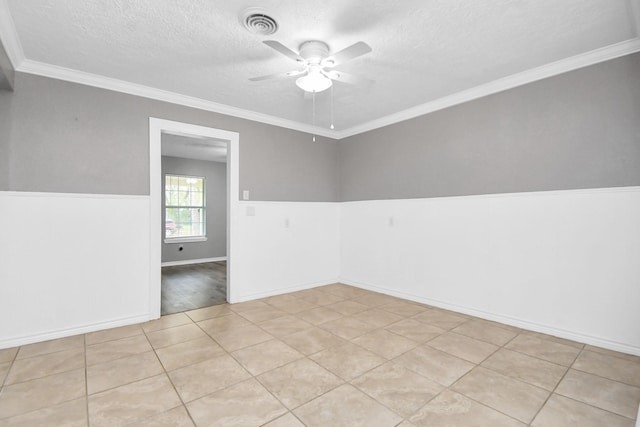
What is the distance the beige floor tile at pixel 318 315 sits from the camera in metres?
3.24

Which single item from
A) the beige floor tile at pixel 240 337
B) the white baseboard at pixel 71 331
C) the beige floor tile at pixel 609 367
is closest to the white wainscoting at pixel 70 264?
the white baseboard at pixel 71 331

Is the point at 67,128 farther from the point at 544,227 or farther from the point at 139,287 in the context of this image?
the point at 544,227

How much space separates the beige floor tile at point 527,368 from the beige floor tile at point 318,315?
1.56m

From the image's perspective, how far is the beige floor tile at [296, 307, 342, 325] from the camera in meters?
3.24

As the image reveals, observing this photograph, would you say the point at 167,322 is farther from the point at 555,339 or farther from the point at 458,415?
the point at 555,339

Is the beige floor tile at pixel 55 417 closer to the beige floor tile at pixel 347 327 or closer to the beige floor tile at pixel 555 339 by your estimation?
the beige floor tile at pixel 347 327

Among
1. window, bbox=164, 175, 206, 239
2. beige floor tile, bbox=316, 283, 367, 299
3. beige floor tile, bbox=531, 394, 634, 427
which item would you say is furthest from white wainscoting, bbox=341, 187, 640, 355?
window, bbox=164, 175, 206, 239

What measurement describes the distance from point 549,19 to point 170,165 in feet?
23.1

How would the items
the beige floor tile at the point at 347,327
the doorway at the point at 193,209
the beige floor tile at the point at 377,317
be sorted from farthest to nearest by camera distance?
1. the doorway at the point at 193,209
2. the beige floor tile at the point at 377,317
3. the beige floor tile at the point at 347,327

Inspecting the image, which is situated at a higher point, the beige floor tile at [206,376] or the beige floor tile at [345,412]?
the beige floor tile at [345,412]

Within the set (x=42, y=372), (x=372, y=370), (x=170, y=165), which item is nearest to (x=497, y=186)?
(x=372, y=370)

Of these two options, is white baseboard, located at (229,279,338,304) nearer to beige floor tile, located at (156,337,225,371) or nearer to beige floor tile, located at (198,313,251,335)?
beige floor tile, located at (198,313,251,335)

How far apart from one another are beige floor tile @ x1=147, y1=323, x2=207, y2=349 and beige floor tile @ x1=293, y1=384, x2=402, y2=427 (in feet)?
4.93

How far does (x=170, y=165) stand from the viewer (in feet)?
22.6
